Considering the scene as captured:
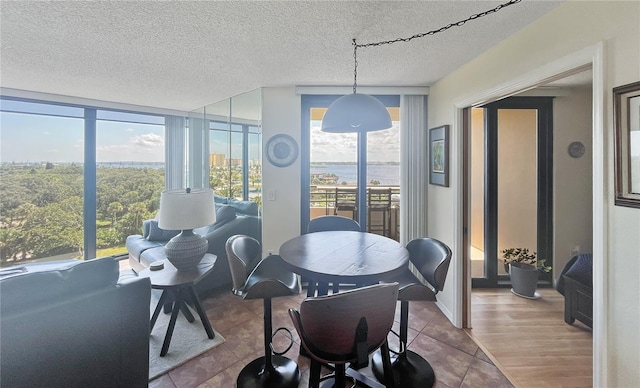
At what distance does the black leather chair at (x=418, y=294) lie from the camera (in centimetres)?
178

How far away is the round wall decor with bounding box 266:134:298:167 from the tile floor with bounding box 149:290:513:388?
1.67m

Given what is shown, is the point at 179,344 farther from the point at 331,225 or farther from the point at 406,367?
the point at 406,367

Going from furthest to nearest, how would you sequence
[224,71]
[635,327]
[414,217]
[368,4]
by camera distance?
[414,217] < [224,71] < [368,4] < [635,327]

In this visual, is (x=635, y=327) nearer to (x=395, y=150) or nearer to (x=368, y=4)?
(x=368, y=4)

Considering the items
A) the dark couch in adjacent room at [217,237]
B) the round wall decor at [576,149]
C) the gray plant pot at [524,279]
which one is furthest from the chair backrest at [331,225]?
the round wall decor at [576,149]

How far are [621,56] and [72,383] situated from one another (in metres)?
3.19

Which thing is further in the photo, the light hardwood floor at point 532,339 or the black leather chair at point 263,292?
the light hardwood floor at point 532,339

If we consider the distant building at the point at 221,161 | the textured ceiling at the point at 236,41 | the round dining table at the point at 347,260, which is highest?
the textured ceiling at the point at 236,41

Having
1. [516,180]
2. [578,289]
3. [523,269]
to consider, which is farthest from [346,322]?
[516,180]

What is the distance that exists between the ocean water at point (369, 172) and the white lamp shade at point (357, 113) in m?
1.56

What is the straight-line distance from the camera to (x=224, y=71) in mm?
2820

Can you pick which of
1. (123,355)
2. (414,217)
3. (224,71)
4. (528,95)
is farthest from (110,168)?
(528,95)

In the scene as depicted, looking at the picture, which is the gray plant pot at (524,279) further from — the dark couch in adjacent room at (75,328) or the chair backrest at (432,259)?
the dark couch in adjacent room at (75,328)

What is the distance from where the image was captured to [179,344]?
2363 millimetres
